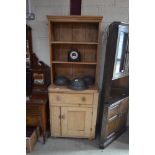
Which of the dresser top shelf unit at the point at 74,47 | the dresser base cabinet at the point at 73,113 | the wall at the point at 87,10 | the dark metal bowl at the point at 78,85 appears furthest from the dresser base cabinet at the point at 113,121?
the wall at the point at 87,10

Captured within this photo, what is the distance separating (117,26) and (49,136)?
5.26 ft

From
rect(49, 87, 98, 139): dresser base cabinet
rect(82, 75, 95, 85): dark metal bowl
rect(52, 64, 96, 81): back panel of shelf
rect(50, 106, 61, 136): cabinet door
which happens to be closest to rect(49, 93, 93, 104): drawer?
rect(49, 87, 98, 139): dresser base cabinet

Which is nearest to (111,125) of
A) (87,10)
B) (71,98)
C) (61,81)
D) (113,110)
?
(113,110)

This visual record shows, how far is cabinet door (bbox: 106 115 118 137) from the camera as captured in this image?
82.8 inches

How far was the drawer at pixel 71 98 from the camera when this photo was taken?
2082mm

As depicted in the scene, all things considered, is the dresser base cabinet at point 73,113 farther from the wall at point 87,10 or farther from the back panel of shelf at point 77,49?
the wall at point 87,10

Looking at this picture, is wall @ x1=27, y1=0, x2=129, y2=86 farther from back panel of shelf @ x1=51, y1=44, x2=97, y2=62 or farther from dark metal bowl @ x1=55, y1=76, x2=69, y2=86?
dark metal bowl @ x1=55, y1=76, x2=69, y2=86

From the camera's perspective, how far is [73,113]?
7.07ft

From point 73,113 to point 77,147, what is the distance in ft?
1.35

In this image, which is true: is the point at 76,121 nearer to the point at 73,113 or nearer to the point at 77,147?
the point at 73,113
